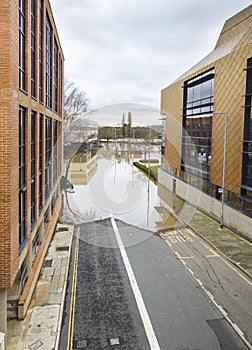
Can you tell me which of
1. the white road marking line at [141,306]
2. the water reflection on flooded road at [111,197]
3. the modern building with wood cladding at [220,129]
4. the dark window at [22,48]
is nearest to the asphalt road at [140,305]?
the white road marking line at [141,306]

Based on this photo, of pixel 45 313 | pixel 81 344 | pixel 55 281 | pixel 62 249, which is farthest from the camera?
pixel 62 249

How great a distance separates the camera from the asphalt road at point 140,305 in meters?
8.94

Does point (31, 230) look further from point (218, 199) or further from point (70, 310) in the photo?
point (218, 199)

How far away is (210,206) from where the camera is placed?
22188 mm

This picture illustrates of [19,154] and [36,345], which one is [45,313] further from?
[19,154]

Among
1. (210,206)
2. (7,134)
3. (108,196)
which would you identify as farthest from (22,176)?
(108,196)

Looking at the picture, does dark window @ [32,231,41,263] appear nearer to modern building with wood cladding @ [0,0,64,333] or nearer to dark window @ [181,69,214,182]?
modern building with wood cladding @ [0,0,64,333]

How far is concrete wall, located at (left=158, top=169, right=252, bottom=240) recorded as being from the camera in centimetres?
1753

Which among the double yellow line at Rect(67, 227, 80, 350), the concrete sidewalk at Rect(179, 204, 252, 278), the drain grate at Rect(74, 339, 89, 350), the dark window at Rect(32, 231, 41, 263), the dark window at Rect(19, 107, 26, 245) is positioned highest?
the dark window at Rect(19, 107, 26, 245)

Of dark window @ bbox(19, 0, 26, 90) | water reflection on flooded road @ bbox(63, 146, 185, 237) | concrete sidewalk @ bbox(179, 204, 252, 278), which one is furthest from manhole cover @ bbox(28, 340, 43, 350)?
water reflection on flooded road @ bbox(63, 146, 185, 237)

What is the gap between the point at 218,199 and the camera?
2133cm

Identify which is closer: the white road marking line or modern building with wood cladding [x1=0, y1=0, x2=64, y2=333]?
modern building with wood cladding [x1=0, y1=0, x2=64, y2=333]

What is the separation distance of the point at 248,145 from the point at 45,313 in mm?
12667

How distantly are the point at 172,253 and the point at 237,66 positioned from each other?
10505mm
